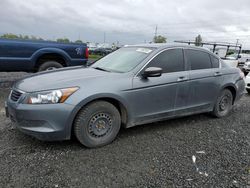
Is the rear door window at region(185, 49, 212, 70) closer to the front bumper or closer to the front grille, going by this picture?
the front bumper

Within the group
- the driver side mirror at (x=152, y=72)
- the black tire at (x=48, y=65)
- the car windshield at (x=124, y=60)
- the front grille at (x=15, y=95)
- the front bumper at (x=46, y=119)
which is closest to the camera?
the front bumper at (x=46, y=119)

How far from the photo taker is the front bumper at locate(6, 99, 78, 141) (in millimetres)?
2871

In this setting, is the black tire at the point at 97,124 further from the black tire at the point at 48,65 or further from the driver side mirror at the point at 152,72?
the black tire at the point at 48,65

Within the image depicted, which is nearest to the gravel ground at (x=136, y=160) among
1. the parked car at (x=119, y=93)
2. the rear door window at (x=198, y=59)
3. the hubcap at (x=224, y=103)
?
the parked car at (x=119, y=93)

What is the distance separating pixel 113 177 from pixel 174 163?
86cm

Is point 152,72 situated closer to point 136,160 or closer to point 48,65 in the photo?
point 136,160

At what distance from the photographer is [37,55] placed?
260 inches

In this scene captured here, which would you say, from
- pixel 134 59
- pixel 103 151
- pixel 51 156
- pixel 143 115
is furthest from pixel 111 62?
pixel 51 156

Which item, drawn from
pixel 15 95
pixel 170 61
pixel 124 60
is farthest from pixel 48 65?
pixel 170 61

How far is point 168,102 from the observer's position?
150 inches

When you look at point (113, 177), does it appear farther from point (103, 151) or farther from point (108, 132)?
point (108, 132)

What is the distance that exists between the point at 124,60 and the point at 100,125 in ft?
4.25

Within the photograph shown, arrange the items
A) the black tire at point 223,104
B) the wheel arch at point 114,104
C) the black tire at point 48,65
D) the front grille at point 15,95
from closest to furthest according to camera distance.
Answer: the wheel arch at point 114,104 < the front grille at point 15,95 < the black tire at point 223,104 < the black tire at point 48,65

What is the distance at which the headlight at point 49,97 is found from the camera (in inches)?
114
